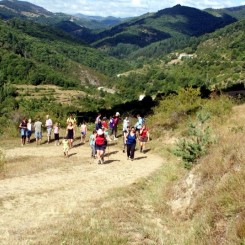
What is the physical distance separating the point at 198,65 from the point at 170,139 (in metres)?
142

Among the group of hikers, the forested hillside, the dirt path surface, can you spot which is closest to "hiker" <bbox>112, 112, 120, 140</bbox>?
the group of hikers

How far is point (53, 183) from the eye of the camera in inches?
585

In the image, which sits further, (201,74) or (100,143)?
(201,74)

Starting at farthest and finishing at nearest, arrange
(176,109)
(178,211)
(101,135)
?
1. (176,109)
2. (101,135)
3. (178,211)

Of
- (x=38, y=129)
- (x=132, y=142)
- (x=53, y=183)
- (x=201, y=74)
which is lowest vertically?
(x=53, y=183)

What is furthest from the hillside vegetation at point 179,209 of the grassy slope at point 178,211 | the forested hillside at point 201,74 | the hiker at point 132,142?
the forested hillside at point 201,74

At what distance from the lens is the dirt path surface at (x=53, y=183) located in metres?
10.9

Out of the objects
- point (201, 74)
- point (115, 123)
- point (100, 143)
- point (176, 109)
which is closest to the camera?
point (100, 143)

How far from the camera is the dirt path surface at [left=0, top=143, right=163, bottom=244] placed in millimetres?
10936

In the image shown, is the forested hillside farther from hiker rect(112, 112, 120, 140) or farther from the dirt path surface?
the dirt path surface

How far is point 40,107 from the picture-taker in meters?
118

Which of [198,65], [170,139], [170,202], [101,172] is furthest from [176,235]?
[198,65]

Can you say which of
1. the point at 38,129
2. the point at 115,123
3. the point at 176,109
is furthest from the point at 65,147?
the point at 176,109

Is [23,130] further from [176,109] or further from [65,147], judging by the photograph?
[176,109]
